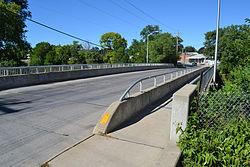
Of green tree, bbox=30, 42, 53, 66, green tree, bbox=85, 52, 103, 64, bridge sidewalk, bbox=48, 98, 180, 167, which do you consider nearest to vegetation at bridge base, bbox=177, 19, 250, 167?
bridge sidewalk, bbox=48, 98, 180, 167

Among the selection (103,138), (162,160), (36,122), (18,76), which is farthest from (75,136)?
(18,76)

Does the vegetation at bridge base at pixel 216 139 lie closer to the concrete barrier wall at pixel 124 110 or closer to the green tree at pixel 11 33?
the concrete barrier wall at pixel 124 110

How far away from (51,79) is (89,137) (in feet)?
41.5

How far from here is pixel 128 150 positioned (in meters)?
4.45

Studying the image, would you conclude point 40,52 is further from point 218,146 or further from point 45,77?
point 218,146

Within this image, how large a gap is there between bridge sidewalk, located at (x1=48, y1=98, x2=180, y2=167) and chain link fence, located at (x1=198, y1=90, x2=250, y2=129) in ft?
3.20

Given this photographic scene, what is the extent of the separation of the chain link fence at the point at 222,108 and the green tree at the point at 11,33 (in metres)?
28.4

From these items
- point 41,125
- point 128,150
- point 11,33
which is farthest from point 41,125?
point 11,33

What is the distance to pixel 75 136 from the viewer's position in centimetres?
532

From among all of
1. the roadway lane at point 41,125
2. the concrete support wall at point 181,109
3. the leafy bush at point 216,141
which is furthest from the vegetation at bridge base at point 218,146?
the roadway lane at point 41,125

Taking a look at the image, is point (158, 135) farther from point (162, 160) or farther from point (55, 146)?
point (55, 146)

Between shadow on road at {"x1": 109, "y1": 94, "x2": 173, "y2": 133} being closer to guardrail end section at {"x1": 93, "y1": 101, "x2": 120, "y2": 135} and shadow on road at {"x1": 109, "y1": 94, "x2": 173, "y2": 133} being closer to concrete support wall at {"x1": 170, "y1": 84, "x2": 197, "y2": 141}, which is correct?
guardrail end section at {"x1": 93, "y1": 101, "x2": 120, "y2": 135}

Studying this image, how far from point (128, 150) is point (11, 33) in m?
29.9

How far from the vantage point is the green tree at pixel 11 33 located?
26312mm
